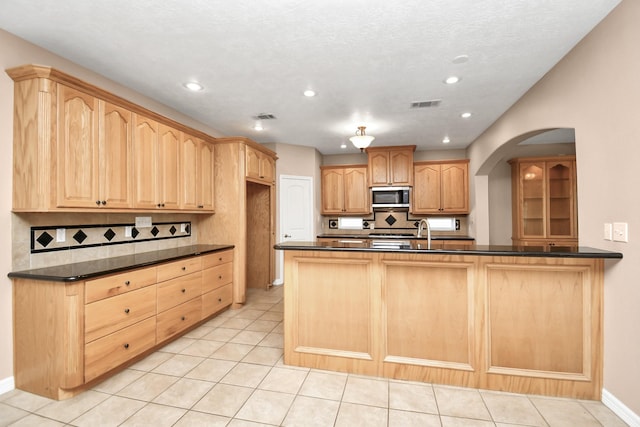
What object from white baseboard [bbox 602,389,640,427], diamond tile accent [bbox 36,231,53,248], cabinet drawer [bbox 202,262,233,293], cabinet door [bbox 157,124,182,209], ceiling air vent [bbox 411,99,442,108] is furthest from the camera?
cabinet drawer [bbox 202,262,233,293]

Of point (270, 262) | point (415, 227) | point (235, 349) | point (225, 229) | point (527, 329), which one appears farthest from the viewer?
point (415, 227)

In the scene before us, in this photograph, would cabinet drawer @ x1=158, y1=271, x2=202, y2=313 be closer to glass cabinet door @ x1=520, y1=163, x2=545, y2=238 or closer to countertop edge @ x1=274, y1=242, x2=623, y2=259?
countertop edge @ x1=274, y1=242, x2=623, y2=259

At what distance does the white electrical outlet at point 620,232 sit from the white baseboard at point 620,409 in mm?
1030

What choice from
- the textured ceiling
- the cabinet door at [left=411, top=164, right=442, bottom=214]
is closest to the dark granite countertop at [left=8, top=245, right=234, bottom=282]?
the textured ceiling

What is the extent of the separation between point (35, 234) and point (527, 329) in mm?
3827

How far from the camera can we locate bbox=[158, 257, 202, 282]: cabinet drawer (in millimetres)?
2857

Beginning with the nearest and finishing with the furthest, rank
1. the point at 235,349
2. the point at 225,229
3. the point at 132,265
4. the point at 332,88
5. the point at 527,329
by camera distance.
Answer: the point at 527,329
the point at 132,265
the point at 235,349
the point at 332,88
the point at 225,229

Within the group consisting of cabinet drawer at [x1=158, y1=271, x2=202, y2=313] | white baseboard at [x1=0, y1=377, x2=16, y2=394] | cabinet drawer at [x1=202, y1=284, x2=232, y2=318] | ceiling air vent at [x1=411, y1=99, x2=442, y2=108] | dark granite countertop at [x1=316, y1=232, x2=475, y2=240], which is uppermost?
ceiling air vent at [x1=411, y1=99, x2=442, y2=108]

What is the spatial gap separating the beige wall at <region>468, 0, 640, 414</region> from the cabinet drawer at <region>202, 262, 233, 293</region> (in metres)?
3.67

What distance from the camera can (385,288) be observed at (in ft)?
7.68

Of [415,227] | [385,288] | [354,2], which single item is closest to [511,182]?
[415,227]

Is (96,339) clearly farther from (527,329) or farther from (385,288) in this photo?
(527,329)

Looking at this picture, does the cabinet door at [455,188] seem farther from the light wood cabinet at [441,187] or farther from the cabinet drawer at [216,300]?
the cabinet drawer at [216,300]

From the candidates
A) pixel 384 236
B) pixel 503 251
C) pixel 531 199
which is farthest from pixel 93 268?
pixel 531 199
